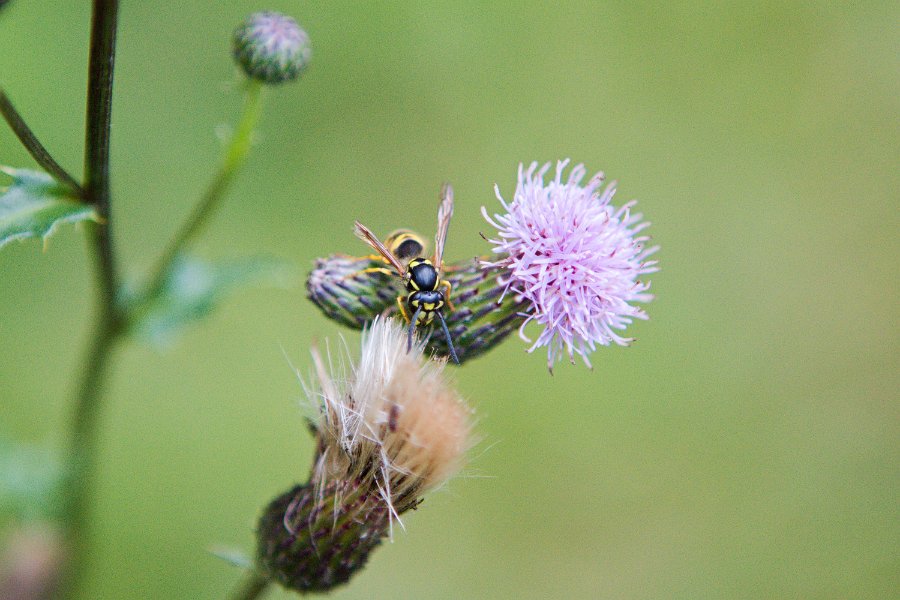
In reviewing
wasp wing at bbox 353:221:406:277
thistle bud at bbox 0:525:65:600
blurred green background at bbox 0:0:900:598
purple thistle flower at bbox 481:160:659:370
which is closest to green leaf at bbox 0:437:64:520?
thistle bud at bbox 0:525:65:600

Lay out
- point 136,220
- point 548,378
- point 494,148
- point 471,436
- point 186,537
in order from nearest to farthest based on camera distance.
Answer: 1. point 471,436
2. point 186,537
3. point 136,220
4. point 548,378
5. point 494,148

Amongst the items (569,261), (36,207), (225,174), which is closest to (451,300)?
(569,261)

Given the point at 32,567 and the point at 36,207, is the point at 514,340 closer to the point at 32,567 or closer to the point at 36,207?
the point at 32,567

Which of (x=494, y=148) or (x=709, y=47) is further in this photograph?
(x=709, y=47)

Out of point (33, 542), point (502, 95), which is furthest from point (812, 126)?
point (33, 542)

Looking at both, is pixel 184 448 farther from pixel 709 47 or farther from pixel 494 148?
pixel 709 47

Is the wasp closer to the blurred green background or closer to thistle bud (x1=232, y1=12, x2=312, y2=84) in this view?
thistle bud (x1=232, y1=12, x2=312, y2=84)

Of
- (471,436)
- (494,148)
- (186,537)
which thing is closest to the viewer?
(471,436)
